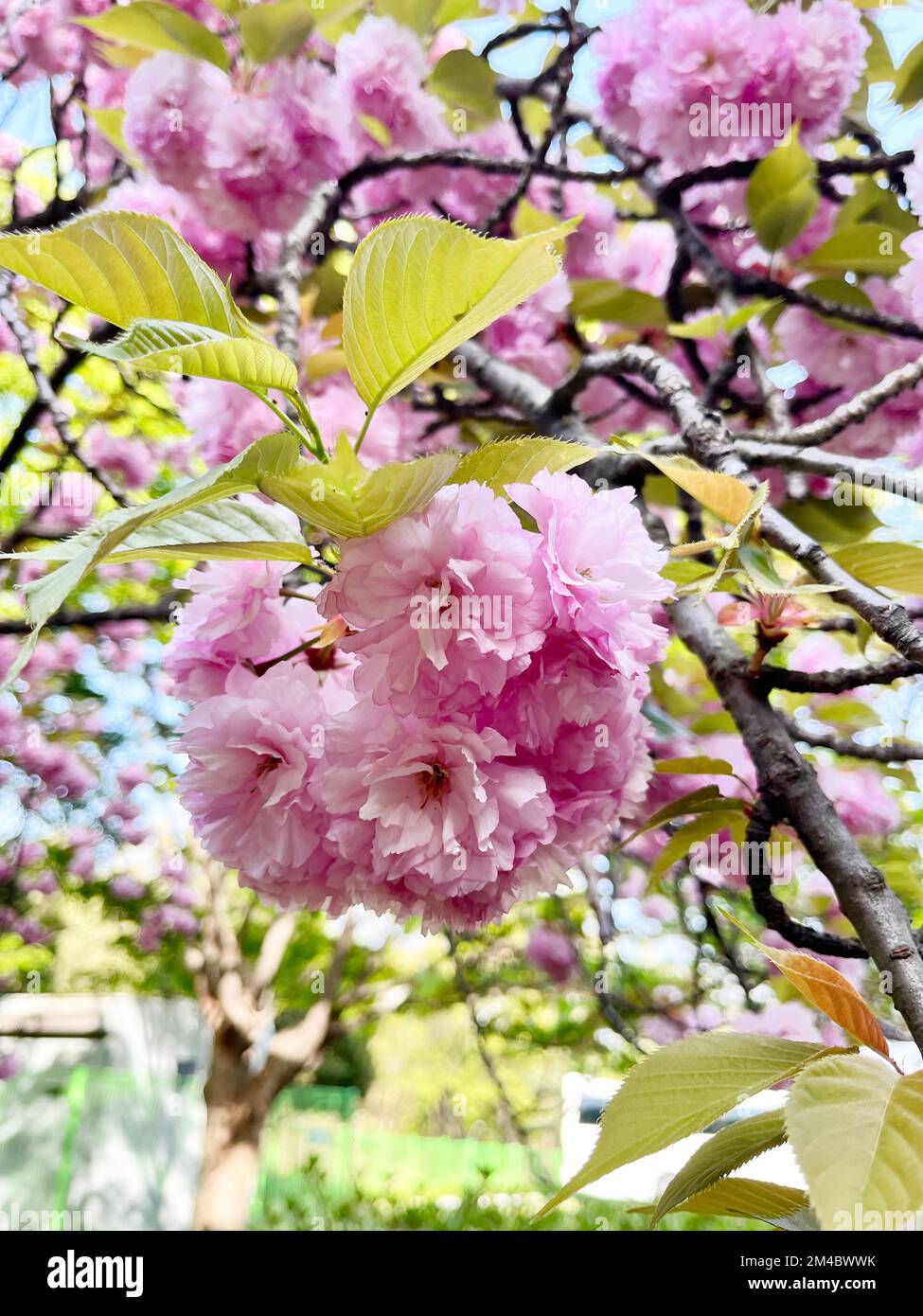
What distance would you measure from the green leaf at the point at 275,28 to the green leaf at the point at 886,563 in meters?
1.11

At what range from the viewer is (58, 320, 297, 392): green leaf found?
357 millimetres

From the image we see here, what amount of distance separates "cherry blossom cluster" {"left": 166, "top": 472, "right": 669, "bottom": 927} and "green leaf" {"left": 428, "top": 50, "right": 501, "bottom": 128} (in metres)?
1.20

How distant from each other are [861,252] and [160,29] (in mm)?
1019

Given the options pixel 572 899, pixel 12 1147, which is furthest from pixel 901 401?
pixel 12 1147

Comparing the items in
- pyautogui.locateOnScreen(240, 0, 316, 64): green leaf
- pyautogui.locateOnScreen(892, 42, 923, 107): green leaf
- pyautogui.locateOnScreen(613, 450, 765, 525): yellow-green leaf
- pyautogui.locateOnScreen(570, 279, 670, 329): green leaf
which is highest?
pyautogui.locateOnScreen(240, 0, 316, 64): green leaf

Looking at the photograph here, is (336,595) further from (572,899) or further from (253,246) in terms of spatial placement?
(572,899)

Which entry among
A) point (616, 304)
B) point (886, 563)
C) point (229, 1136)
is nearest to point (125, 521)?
point (886, 563)

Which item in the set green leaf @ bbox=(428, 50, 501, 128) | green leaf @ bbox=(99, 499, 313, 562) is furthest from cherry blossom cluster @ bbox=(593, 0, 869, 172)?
green leaf @ bbox=(99, 499, 313, 562)

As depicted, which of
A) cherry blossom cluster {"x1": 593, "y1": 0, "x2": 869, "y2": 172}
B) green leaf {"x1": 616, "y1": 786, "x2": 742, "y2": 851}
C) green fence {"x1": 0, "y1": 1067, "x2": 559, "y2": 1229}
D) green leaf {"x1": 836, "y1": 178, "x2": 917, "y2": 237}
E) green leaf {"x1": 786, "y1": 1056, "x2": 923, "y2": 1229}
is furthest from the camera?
green fence {"x1": 0, "y1": 1067, "x2": 559, "y2": 1229}

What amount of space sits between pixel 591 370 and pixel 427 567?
2.04 ft

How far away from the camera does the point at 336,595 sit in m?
0.44

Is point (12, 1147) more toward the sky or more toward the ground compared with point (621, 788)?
more toward the ground

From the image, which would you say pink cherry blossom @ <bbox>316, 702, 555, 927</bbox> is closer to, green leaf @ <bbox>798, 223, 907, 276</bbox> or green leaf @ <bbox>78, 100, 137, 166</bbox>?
green leaf @ <bbox>798, 223, 907, 276</bbox>

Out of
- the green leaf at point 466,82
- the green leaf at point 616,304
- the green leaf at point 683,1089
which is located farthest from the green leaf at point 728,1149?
the green leaf at point 466,82
